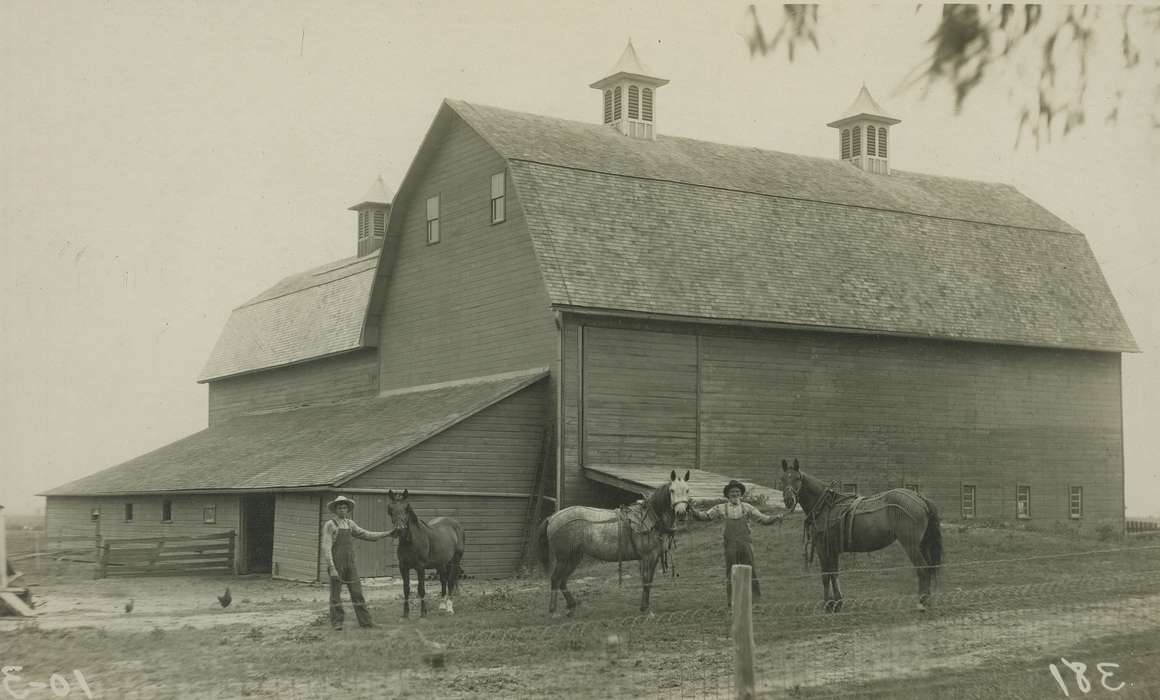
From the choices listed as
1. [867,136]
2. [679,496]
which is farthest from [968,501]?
[679,496]

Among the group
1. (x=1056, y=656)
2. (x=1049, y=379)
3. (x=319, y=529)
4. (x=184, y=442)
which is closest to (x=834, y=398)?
(x=1049, y=379)

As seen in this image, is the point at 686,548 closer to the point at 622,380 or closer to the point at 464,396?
the point at 622,380

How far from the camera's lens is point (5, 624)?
60.5ft

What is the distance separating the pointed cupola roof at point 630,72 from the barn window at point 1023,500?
14.1 metres

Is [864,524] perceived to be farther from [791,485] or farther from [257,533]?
[257,533]

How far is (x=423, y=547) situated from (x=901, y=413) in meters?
15.9

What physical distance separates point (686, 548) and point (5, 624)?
37.4 feet

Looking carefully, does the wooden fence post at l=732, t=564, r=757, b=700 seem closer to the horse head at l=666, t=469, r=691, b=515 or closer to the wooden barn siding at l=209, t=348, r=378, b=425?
the horse head at l=666, t=469, r=691, b=515

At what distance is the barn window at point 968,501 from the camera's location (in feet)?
103

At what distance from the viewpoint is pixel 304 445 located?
103 ft

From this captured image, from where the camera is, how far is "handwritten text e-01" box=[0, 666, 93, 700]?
12.5m

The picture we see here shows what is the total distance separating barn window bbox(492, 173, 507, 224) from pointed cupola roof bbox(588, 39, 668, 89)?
20.2ft

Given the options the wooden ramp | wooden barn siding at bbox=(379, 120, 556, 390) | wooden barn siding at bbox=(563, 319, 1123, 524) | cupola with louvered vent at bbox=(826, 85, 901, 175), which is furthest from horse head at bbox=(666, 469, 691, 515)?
cupola with louvered vent at bbox=(826, 85, 901, 175)

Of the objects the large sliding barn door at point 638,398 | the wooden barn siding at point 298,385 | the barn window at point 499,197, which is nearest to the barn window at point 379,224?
the wooden barn siding at point 298,385
